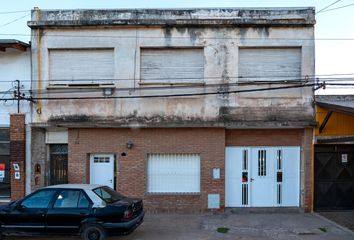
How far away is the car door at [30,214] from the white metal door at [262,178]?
7.76 metres

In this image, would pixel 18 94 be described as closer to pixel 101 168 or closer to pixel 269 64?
pixel 101 168

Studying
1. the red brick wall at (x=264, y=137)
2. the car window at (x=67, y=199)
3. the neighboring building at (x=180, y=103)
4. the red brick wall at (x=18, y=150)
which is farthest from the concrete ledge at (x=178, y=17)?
the car window at (x=67, y=199)

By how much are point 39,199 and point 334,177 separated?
34.7 ft

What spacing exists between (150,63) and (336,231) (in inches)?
333

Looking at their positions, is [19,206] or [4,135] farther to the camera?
[4,135]

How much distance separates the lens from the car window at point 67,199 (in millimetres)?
10516

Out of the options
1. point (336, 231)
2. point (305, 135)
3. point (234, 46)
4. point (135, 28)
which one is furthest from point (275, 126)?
point (135, 28)

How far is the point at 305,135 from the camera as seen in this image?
1510 cm

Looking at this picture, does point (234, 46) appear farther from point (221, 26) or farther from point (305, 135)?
point (305, 135)

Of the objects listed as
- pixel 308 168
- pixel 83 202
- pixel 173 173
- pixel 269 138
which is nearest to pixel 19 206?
pixel 83 202

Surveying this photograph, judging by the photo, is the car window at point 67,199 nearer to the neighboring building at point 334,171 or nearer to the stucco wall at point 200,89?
the stucco wall at point 200,89

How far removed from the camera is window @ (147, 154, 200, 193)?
15242 millimetres

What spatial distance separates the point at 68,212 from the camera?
10.4 metres

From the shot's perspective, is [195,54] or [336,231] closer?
[336,231]
